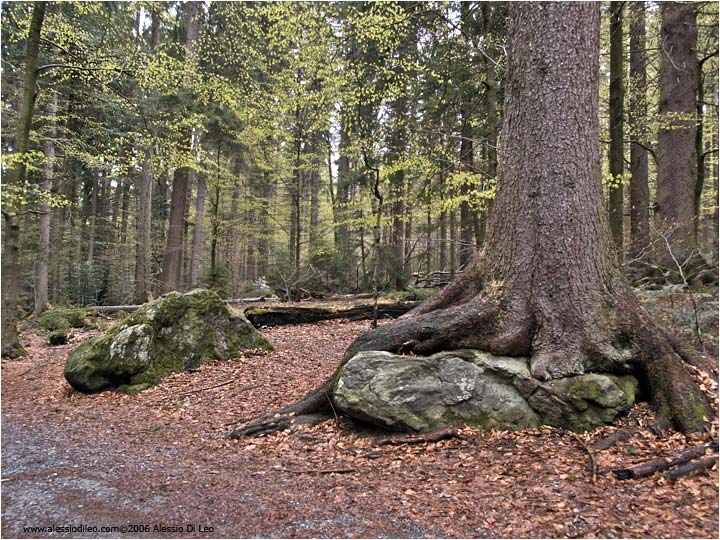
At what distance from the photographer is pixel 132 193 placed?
26062 mm

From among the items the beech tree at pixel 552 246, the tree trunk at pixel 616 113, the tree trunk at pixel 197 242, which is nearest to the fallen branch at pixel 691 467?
the beech tree at pixel 552 246

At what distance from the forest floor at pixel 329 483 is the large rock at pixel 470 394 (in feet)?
0.57

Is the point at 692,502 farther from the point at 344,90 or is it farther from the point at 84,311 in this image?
the point at 84,311

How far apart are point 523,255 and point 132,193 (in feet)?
90.2

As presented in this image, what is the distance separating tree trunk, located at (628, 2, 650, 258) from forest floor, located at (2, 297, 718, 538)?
5.86 meters

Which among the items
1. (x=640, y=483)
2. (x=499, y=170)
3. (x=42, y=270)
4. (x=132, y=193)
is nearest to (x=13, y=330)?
(x=42, y=270)

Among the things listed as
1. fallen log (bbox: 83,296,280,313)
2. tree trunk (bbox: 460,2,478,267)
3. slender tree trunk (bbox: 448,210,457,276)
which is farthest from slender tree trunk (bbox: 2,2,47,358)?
slender tree trunk (bbox: 448,210,457,276)

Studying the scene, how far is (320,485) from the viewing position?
11.5 feet

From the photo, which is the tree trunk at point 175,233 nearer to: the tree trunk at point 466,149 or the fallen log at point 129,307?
the fallen log at point 129,307

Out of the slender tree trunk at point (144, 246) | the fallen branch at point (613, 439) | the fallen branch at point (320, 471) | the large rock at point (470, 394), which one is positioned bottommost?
the fallen branch at point (320, 471)

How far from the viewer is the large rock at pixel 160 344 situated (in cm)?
676

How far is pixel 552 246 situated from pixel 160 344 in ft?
21.8

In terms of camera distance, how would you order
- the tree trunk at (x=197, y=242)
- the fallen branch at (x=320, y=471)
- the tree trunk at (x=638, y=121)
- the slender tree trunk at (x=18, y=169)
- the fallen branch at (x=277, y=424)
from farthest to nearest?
the tree trunk at (x=197, y=242) < the tree trunk at (x=638, y=121) < the slender tree trunk at (x=18, y=169) < the fallen branch at (x=277, y=424) < the fallen branch at (x=320, y=471)

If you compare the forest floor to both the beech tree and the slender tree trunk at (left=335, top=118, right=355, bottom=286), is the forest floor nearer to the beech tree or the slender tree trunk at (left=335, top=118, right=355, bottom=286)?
the beech tree
